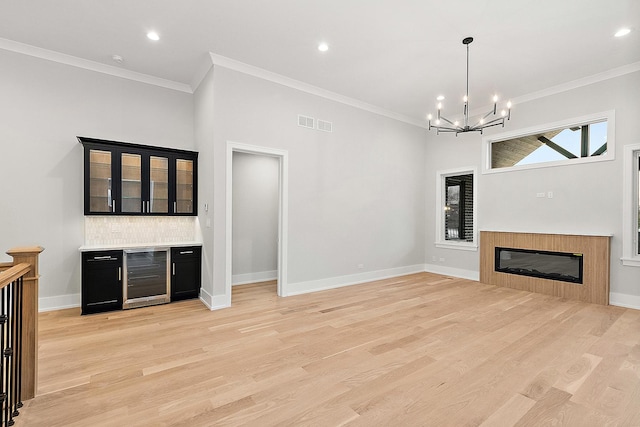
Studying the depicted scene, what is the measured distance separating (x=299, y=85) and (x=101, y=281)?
415cm

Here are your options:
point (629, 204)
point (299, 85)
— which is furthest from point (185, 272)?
point (629, 204)

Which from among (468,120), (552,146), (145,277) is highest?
(468,120)

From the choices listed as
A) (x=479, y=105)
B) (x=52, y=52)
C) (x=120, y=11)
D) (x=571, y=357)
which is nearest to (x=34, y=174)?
(x=52, y=52)

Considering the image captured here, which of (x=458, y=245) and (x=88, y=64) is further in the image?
(x=458, y=245)

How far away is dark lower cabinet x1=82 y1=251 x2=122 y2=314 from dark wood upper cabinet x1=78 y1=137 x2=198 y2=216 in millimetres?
649

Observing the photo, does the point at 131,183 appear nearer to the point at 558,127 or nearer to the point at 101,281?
the point at 101,281

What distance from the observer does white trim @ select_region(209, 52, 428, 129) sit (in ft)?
14.3

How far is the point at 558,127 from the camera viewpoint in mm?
5254

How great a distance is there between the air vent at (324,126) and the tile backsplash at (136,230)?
8.91 ft

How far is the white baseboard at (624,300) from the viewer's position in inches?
173

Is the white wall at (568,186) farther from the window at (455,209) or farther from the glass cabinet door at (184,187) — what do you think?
the glass cabinet door at (184,187)

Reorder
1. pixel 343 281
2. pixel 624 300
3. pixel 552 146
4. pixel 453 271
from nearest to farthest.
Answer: pixel 624 300, pixel 552 146, pixel 343 281, pixel 453 271

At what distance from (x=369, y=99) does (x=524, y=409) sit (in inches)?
205

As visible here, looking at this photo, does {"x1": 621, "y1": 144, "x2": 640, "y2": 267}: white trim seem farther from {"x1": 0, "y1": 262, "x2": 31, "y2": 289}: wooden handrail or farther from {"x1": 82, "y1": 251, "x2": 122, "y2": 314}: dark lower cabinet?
{"x1": 82, "y1": 251, "x2": 122, "y2": 314}: dark lower cabinet
